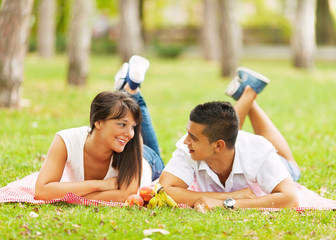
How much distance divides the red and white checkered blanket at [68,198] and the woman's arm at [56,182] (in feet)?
0.20

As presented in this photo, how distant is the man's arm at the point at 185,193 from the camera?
4.64 m

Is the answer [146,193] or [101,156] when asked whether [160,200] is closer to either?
[146,193]

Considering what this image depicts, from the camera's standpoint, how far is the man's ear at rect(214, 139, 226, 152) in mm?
4496

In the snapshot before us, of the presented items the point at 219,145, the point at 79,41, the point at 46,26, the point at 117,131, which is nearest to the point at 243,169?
the point at 219,145

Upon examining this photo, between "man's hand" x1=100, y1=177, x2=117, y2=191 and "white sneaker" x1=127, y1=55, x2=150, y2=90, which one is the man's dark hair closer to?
"man's hand" x1=100, y1=177, x2=117, y2=191

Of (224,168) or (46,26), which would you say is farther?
(46,26)

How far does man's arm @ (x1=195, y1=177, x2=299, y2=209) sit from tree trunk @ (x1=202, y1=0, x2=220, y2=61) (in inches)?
863

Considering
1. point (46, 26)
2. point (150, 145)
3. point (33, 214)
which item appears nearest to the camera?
point (33, 214)

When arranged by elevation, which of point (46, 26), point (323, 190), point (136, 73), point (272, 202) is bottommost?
point (323, 190)

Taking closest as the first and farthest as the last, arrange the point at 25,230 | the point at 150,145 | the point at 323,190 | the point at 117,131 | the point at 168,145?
1. the point at 25,230
2. the point at 117,131
3. the point at 323,190
4. the point at 150,145
5. the point at 168,145

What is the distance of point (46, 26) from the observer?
25.2 m

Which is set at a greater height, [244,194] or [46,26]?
[46,26]

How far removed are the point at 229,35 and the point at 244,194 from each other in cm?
1253

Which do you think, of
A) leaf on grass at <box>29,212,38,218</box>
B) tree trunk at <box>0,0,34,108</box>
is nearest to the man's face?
leaf on grass at <box>29,212,38,218</box>
